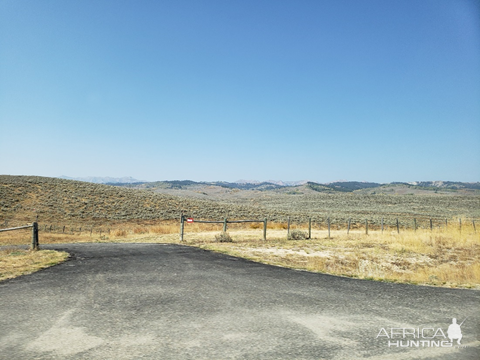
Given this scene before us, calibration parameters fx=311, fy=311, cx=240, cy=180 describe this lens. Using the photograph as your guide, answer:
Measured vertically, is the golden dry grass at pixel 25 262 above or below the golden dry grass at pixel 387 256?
above

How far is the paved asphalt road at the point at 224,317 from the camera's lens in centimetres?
448

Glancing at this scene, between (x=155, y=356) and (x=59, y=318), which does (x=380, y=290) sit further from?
(x=59, y=318)

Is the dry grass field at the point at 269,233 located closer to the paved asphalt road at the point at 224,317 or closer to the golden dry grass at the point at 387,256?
the golden dry grass at the point at 387,256

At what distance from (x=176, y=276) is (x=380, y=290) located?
5.84 meters

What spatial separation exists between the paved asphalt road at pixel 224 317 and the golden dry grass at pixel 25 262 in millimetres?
793

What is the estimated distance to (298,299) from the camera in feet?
23.6

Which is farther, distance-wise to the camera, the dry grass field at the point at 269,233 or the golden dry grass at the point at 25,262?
the dry grass field at the point at 269,233

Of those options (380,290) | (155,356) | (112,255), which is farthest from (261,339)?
(112,255)

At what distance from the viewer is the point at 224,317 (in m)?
5.87

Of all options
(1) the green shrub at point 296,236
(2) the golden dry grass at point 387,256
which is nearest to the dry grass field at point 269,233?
(2) the golden dry grass at point 387,256

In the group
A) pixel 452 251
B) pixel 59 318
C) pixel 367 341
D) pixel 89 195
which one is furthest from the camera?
pixel 89 195

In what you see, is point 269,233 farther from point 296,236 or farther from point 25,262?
point 25,262

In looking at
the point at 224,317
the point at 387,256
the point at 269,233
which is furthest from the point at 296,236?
the point at 224,317

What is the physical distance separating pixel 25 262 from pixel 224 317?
32.0 ft
